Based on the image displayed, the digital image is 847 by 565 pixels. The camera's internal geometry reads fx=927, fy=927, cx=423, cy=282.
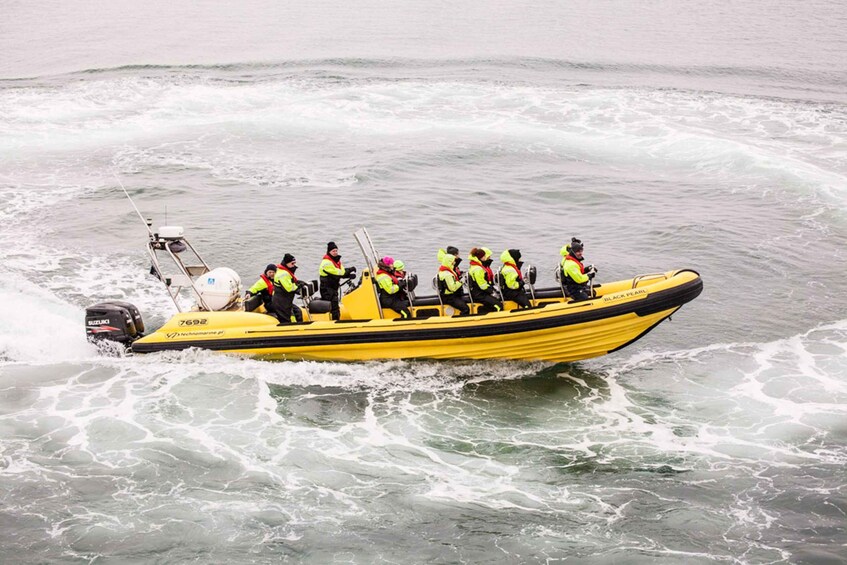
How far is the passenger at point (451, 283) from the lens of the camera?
12.3 metres

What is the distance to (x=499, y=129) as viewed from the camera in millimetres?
25891

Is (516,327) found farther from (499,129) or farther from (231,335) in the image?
(499,129)

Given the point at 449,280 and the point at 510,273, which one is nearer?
the point at 510,273

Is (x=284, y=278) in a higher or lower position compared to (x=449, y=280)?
higher

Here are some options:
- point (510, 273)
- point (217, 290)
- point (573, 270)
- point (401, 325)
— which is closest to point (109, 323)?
point (217, 290)

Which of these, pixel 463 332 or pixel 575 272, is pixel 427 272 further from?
pixel 575 272

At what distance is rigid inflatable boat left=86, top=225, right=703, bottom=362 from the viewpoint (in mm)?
11867

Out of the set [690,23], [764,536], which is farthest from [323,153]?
[690,23]

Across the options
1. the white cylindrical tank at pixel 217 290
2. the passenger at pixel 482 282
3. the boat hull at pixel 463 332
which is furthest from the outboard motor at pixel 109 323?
the passenger at pixel 482 282

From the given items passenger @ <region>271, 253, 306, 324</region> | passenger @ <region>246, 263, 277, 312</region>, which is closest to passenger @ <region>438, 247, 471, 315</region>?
passenger @ <region>271, 253, 306, 324</region>

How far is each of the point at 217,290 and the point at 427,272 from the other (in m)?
4.63

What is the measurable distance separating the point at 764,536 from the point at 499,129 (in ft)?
59.7

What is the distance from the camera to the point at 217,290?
12.9 metres

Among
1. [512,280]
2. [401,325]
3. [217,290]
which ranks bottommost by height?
[401,325]
